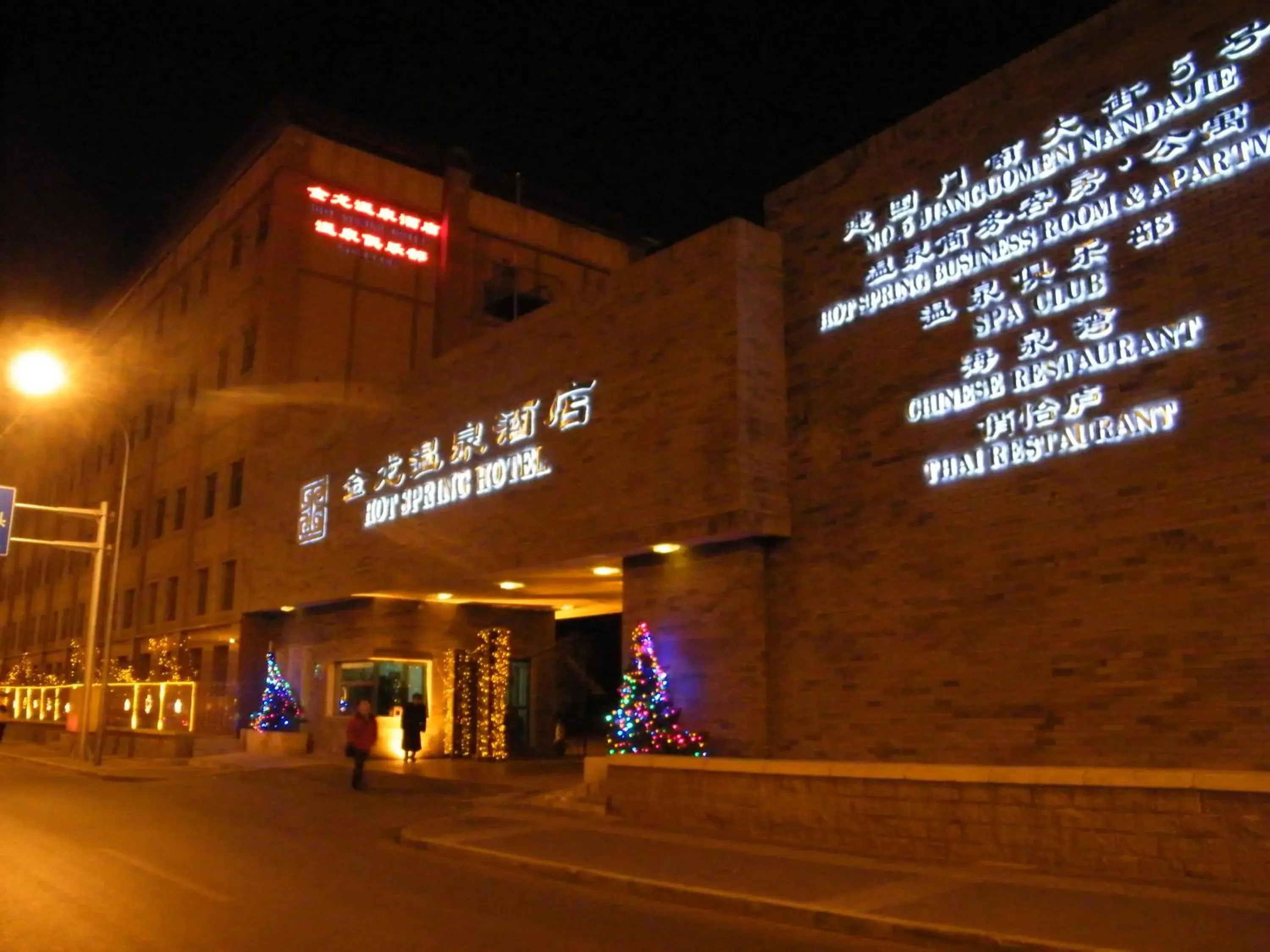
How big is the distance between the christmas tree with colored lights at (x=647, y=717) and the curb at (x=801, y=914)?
4726 mm

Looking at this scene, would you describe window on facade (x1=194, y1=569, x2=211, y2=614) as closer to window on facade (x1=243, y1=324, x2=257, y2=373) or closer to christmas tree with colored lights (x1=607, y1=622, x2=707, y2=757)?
window on facade (x1=243, y1=324, x2=257, y2=373)

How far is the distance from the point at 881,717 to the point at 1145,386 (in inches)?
212

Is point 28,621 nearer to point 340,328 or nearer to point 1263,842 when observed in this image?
point 340,328

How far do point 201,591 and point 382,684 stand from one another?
13788 mm

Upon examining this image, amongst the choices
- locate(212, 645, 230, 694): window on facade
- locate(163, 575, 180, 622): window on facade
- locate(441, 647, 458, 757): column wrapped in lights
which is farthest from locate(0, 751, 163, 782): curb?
locate(163, 575, 180, 622): window on facade

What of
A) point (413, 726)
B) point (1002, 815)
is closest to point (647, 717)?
point (1002, 815)

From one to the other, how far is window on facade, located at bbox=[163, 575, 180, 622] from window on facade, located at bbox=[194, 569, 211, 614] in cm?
225

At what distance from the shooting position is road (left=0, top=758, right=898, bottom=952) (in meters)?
8.12

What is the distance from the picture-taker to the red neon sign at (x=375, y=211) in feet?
117

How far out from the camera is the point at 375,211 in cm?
3650

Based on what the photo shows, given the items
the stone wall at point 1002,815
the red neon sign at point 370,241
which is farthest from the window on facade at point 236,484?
the stone wall at point 1002,815

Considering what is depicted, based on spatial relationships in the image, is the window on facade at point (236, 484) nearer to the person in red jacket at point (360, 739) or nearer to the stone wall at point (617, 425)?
the stone wall at point (617, 425)

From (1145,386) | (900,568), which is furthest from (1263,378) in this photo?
(900,568)

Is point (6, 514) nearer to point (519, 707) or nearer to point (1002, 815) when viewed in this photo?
point (519, 707)
